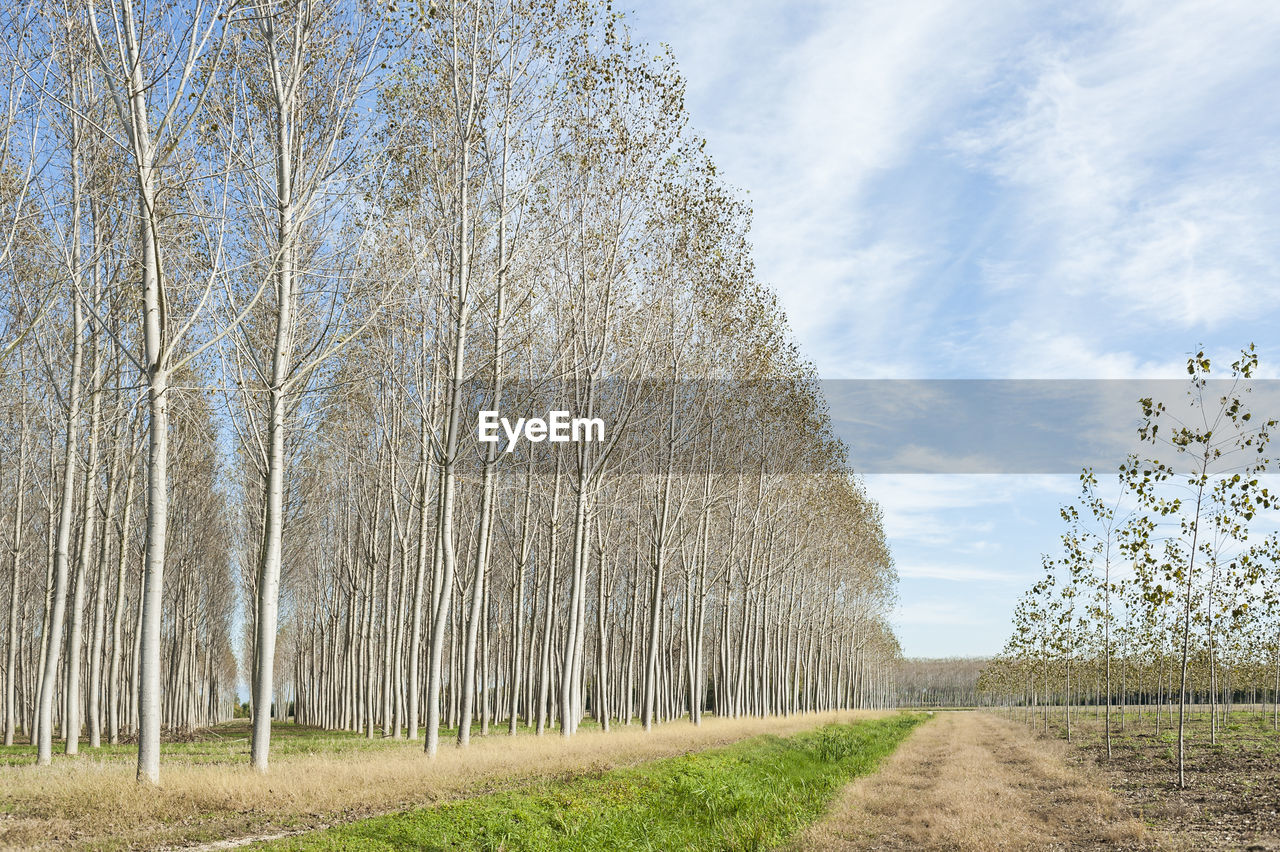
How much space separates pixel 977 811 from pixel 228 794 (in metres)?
10.7

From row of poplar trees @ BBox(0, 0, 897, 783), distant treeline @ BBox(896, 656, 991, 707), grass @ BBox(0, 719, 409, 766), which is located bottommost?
distant treeline @ BBox(896, 656, 991, 707)

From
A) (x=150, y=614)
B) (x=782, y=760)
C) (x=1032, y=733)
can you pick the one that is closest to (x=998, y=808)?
(x=782, y=760)

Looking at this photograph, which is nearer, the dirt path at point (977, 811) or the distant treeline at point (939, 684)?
the dirt path at point (977, 811)

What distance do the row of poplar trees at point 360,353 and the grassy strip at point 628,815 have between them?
12.6ft

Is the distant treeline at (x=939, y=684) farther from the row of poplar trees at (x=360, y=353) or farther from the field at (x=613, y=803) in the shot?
the field at (x=613, y=803)

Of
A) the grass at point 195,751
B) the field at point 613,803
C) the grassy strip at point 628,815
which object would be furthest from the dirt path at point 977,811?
the grass at point 195,751

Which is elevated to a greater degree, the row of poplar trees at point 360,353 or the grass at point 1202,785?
the row of poplar trees at point 360,353

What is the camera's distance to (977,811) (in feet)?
44.6

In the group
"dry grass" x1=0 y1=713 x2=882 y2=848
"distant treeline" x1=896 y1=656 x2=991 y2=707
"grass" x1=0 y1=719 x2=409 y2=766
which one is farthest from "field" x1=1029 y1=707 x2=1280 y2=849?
"distant treeline" x1=896 y1=656 x2=991 y2=707

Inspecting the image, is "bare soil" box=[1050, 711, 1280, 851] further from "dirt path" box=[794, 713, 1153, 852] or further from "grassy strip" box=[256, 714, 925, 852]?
"grassy strip" box=[256, 714, 925, 852]

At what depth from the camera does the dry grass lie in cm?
1027

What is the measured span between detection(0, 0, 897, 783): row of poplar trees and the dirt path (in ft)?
26.0

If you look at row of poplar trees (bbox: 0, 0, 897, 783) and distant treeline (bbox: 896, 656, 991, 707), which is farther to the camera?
distant treeline (bbox: 896, 656, 991, 707)

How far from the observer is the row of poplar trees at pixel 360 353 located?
15.4 m
